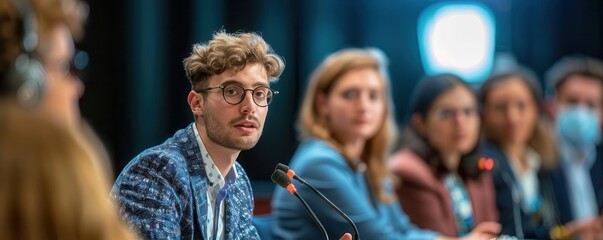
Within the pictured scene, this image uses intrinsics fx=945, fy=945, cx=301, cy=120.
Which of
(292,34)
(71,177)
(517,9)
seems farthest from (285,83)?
(71,177)

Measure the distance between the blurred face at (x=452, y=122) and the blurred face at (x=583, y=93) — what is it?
866 millimetres

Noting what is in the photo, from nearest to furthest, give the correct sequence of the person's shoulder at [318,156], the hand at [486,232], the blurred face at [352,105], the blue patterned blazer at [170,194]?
the blue patterned blazer at [170,194] → the person's shoulder at [318,156] → the blurred face at [352,105] → the hand at [486,232]

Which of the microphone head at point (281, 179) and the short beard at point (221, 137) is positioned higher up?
the short beard at point (221, 137)

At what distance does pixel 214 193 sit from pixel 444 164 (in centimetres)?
157

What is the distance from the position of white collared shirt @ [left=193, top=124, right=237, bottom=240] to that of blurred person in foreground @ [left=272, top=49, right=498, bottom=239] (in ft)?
1.97

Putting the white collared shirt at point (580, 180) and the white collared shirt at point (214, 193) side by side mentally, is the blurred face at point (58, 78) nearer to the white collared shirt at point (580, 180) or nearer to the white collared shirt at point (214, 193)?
the white collared shirt at point (214, 193)

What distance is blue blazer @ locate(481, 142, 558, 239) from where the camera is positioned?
312cm

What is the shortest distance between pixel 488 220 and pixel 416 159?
309 mm

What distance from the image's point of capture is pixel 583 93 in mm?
3750

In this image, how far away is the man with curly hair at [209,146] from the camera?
1.49 meters

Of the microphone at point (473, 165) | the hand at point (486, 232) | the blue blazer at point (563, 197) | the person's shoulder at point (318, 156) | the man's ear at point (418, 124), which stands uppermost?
the person's shoulder at point (318, 156)

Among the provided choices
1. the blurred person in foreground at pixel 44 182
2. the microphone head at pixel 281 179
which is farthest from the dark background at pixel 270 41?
the blurred person in foreground at pixel 44 182

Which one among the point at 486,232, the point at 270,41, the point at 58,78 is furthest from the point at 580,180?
the point at 58,78

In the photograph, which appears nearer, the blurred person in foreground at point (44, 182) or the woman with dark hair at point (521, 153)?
the blurred person in foreground at point (44, 182)
